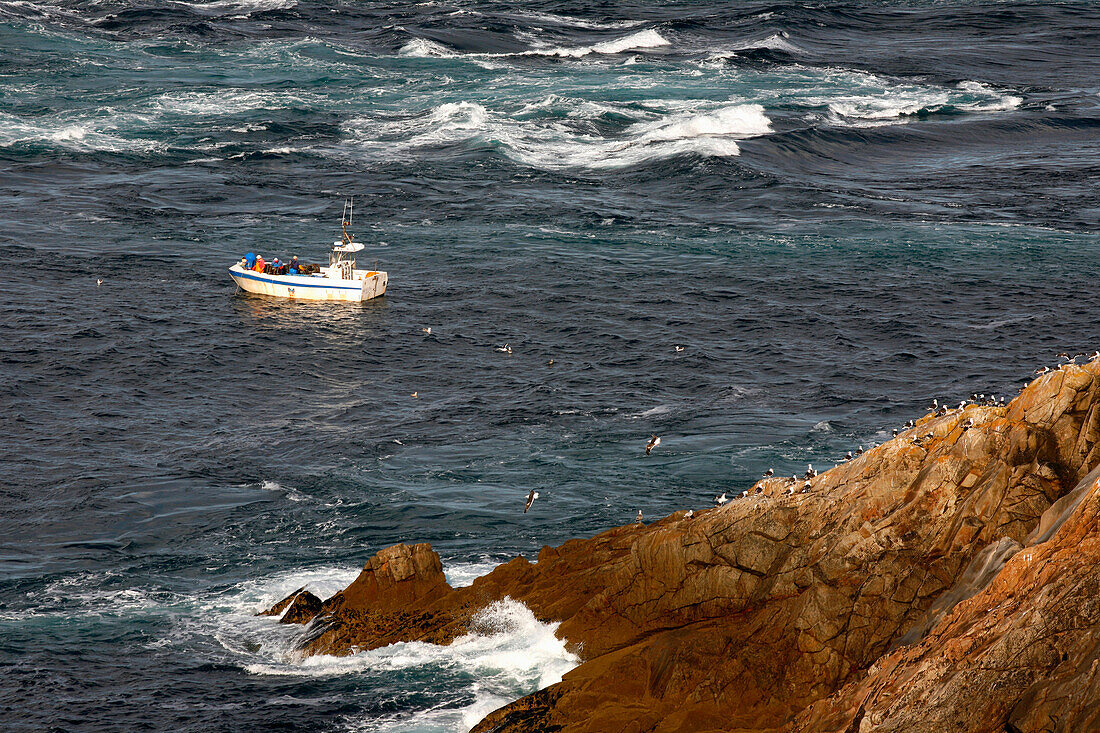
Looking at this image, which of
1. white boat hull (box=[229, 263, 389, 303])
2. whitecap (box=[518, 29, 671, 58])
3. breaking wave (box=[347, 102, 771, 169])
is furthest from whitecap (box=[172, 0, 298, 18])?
white boat hull (box=[229, 263, 389, 303])

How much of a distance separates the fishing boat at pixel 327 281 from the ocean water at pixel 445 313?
102 centimetres

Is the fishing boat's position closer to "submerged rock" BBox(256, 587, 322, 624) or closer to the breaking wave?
the breaking wave

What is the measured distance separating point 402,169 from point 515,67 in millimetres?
37229

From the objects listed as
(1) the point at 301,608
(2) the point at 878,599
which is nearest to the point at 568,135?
(1) the point at 301,608

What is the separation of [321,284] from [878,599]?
43801 mm

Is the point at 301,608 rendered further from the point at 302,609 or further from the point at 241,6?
the point at 241,6

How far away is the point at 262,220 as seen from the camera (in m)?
68.0

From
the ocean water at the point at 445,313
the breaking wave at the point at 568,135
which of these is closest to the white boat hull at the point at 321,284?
the ocean water at the point at 445,313

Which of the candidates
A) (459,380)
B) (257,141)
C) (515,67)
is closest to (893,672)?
(459,380)

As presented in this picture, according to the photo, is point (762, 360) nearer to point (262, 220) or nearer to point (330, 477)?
point (330, 477)

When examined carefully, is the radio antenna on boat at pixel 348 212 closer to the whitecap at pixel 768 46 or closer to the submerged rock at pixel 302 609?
the submerged rock at pixel 302 609

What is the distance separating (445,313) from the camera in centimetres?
5516

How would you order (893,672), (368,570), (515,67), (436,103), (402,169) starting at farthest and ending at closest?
(515,67) < (436,103) < (402,169) < (368,570) < (893,672)

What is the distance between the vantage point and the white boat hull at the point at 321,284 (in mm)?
57250
